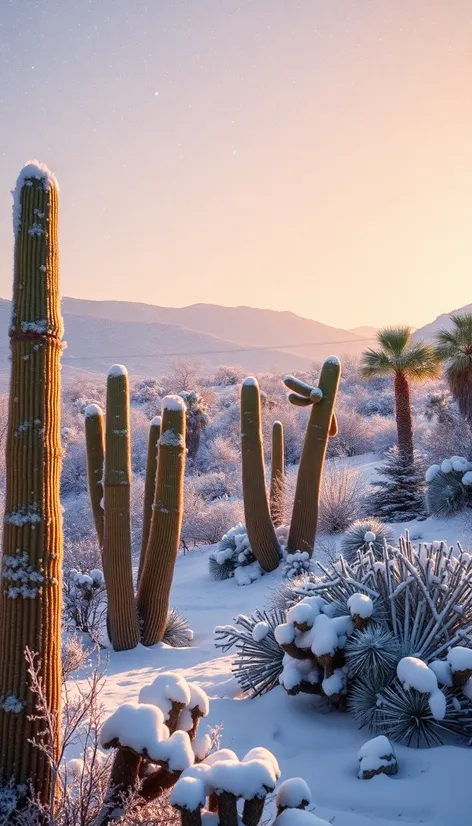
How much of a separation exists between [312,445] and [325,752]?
308 inches

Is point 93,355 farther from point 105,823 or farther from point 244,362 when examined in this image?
point 105,823

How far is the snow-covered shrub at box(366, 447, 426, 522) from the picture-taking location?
1537 cm

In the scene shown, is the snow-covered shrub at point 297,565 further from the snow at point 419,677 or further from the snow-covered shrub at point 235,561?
the snow at point 419,677

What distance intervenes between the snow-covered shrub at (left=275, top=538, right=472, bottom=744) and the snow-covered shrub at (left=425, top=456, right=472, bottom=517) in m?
8.43

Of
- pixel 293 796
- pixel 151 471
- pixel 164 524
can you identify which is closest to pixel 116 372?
pixel 164 524

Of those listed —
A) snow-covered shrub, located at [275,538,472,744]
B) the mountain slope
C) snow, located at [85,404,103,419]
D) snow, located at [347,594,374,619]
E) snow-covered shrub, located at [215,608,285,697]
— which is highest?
the mountain slope

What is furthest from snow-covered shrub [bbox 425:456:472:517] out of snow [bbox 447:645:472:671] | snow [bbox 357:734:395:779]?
snow [bbox 357:734:395:779]

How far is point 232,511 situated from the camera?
18609mm

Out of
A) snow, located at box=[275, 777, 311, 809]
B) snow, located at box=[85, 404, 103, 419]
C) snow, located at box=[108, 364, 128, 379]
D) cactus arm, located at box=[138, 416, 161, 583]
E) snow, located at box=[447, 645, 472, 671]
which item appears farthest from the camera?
cactus arm, located at box=[138, 416, 161, 583]

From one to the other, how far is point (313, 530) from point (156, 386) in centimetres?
3239

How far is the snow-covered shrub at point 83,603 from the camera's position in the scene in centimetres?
920

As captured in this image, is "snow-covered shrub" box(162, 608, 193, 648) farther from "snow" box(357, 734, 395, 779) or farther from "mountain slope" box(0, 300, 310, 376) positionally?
"mountain slope" box(0, 300, 310, 376)

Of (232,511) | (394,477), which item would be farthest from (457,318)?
(232,511)

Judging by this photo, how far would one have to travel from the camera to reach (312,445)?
466 inches
